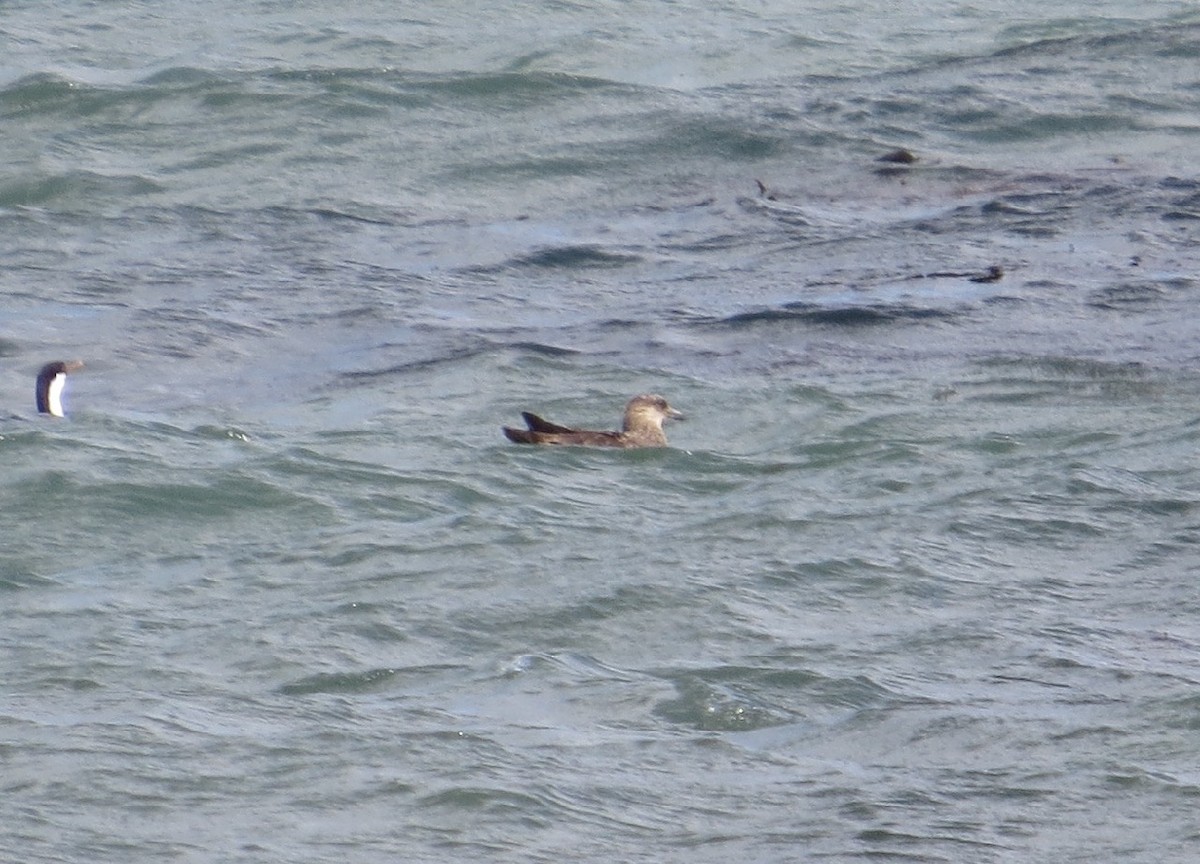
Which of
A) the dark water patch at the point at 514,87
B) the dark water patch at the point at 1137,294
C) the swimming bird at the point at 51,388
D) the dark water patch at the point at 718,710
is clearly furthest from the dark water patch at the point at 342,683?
the dark water patch at the point at 514,87

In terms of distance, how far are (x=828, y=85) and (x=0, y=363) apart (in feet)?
29.5

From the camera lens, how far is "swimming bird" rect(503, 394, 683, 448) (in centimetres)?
1055

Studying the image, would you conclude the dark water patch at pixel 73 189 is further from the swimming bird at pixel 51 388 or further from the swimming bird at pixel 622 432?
the swimming bird at pixel 622 432

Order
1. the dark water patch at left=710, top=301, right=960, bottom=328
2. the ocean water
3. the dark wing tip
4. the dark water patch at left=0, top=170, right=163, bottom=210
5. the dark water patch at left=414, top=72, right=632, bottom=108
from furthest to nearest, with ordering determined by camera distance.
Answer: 1. the dark water patch at left=414, top=72, right=632, bottom=108
2. the dark water patch at left=0, top=170, right=163, bottom=210
3. the dark water patch at left=710, top=301, right=960, bottom=328
4. the dark wing tip
5. the ocean water

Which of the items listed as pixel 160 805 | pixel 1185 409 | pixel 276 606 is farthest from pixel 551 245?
pixel 160 805

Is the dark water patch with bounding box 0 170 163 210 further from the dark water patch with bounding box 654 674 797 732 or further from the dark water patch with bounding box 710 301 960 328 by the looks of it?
the dark water patch with bounding box 654 674 797 732

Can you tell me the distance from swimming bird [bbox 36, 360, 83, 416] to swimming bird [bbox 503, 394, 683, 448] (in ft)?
7.32

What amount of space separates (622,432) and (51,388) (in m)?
2.80

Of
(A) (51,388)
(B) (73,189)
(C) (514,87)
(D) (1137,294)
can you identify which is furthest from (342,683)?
(C) (514,87)

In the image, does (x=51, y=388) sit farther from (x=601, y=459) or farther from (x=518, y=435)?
(x=601, y=459)

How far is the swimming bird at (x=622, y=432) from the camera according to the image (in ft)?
34.6

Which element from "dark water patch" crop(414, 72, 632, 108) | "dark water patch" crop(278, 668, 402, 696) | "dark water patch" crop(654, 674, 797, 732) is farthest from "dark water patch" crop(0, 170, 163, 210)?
"dark water patch" crop(654, 674, 797, 732)

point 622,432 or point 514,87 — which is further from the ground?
point 514,87

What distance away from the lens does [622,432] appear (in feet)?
35.2
